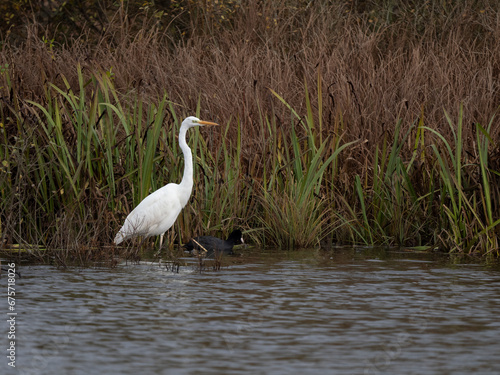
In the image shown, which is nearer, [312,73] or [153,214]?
[153,214]

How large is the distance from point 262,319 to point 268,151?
4.40 m

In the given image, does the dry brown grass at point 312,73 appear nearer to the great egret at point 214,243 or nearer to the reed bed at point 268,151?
the reed bed at point 268,151

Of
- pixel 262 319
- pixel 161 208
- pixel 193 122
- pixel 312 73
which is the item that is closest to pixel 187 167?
pixel 193 122

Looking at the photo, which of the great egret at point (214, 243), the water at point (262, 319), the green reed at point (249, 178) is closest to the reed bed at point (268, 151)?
the green reed at point (249, 178)

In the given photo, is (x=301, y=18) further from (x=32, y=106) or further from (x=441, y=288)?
(x=441, y=288)

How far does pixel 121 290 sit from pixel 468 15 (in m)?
9.00

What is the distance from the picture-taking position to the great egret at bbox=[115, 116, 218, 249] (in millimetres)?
9141

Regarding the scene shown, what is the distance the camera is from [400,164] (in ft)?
32.8

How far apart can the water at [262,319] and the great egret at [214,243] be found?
1.83ft

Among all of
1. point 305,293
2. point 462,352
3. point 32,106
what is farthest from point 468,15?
point 462,352

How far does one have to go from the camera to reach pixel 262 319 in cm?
634

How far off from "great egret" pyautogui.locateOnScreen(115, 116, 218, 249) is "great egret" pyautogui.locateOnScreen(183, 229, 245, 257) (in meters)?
0.32

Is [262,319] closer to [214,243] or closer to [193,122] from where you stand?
[214,243]

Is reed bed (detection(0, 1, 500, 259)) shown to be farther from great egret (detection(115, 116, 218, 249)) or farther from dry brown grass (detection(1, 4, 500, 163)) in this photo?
great egret (detection(115, 116, 218, 249))
